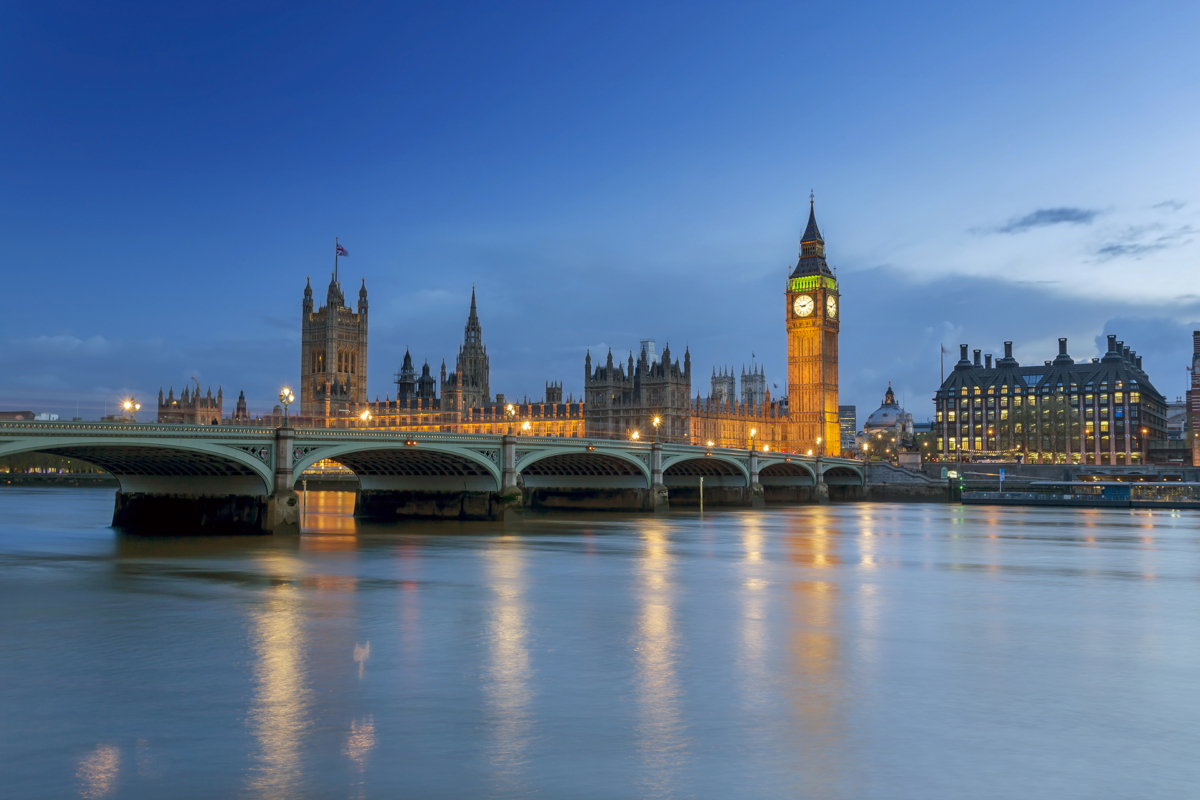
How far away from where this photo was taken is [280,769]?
10.8m

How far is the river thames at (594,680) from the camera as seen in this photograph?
1084 cm

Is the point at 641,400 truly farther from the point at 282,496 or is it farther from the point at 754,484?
the point at 282,496

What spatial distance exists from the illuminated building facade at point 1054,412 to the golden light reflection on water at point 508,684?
139m

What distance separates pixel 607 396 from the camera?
13550cm

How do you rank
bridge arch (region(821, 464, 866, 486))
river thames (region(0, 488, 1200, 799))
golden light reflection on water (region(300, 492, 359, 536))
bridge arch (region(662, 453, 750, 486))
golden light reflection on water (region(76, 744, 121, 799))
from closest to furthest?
golden light reflection on water (region(76, 744, 121, 799))
river thames (region(0, 488, 1200, 799))
golden light reflection on water (region(300, 492, 359, 536))
bridge arch (region(662, 453, 750, 486))
bridge arch (region(821, 464, 866, 486))

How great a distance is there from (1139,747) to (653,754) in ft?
18.8

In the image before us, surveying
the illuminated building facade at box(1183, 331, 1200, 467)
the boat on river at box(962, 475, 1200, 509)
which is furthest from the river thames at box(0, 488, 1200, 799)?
the illuminated building facade at box(1183, 331, 1200, 467)

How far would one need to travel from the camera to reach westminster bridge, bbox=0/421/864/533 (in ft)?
137

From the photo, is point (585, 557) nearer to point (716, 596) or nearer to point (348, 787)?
point (716, 596)

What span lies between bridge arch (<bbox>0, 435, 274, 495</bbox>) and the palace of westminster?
6439 centimetres

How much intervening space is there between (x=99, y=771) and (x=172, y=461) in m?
38.2

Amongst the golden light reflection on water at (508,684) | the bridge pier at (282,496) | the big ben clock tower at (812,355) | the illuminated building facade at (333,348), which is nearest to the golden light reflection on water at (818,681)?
the golden light reflection on water at (508,684)

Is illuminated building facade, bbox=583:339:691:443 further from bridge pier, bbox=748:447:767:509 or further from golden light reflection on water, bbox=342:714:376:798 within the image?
golden light reflection on water, bbox=342:714:376:798

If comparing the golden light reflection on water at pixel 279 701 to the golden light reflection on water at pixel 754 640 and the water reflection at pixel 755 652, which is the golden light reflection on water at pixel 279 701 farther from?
the golden light reflection on water at pixel 754 640
